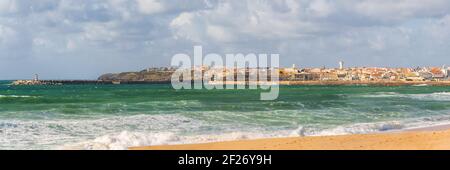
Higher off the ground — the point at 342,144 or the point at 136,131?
the point at 342,144

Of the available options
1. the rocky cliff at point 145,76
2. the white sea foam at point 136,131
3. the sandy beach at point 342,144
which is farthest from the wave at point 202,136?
the rocky cliff at point 145,76

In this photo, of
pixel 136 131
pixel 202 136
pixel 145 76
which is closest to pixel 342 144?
pixel 202 136

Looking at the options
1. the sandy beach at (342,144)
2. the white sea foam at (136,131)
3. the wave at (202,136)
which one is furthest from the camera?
the white sea foam at (136,131)

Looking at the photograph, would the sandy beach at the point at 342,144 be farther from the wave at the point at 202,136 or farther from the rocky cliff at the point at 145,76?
the rocky cliff at the point at 145,76

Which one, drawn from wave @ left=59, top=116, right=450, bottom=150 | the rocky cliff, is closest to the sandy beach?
wave @ left=59, top=116, right=450, bottom=150

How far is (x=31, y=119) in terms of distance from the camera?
66.3 feet

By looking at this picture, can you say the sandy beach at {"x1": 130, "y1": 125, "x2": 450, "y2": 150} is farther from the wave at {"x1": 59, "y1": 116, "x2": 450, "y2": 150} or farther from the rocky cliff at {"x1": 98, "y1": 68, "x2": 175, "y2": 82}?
the rocky cliff at {"x1": 98, "y1": 68, "x2": 175, "y2": 82}

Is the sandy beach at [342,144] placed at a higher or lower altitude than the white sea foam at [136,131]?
higher

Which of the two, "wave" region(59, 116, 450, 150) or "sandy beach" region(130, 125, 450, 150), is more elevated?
"sandy beach" region(130, 125, 450, 150)

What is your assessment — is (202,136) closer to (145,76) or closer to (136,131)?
(136,131)

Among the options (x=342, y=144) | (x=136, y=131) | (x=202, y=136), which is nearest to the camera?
(x=342, y=144)

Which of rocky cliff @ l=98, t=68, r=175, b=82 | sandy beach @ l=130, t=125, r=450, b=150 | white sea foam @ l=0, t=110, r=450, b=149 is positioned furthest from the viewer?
rocky cliff @ l=98, t=68, r=175, b=82
